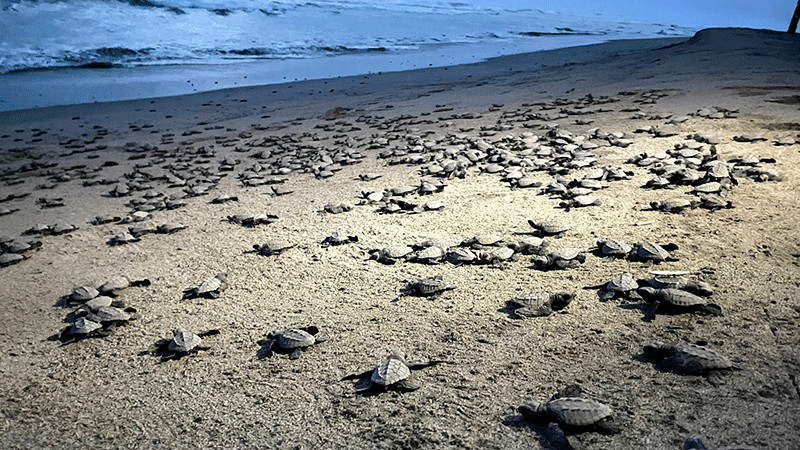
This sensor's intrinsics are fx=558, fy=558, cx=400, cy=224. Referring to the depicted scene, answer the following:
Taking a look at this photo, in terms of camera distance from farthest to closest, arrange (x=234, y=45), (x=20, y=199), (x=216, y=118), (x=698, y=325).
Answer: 1. (x=234, y=45)
2. (x=216, y=118)
3. (x=20, y=199)
4. (x=698, y=325)

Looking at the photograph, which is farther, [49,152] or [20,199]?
[49,152]

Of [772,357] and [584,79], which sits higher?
[584,79]

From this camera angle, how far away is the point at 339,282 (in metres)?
2.29

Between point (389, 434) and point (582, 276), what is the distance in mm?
1099

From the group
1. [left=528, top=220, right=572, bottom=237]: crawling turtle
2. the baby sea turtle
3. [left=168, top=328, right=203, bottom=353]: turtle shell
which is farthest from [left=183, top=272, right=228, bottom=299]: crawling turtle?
[left=528, top=220, right=572, bottom=237]: crawling turtle

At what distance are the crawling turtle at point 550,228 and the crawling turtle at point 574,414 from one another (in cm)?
126

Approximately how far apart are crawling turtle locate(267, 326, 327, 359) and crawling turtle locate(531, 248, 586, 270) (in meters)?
0.93

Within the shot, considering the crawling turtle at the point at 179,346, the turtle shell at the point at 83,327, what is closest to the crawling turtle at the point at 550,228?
the crawling turtle at the point at 179,346

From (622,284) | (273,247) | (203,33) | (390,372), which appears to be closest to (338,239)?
(273,247)

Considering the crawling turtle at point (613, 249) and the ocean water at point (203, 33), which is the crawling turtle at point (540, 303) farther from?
the ocean water at point (203, 33)

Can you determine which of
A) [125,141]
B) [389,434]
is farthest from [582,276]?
[125,141]

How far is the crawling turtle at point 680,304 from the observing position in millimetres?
1783

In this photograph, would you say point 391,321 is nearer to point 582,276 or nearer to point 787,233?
point 582,276

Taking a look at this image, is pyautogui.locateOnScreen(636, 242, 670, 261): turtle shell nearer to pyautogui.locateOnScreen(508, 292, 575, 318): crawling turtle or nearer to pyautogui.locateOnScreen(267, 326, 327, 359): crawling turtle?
pyautogui.locateOnScreen(508, 292, 575, 318): crawling turtle
